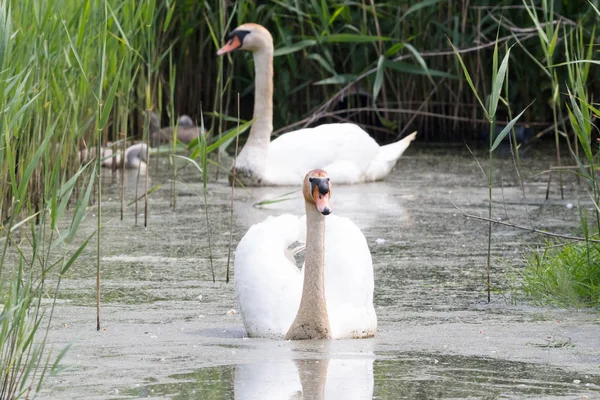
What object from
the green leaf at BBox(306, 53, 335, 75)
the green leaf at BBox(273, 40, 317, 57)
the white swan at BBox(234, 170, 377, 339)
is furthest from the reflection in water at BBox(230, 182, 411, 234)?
the white swan at BBox(234, 170, 377, 339)

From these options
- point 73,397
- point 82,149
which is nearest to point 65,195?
point 73,397

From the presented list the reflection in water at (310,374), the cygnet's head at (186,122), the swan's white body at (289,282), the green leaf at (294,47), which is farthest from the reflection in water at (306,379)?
the cygnet's head at (186,122)

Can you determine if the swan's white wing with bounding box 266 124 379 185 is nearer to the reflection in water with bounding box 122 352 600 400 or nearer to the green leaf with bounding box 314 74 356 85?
the green leaf with bounding box 314 74 356 85

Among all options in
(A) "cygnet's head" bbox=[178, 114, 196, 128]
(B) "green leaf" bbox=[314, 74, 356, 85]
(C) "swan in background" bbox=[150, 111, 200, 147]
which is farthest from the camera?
(A) "cygnet's head" bbox=[178, 114, 196, 128]

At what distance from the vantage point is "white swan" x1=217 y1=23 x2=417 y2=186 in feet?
32.1

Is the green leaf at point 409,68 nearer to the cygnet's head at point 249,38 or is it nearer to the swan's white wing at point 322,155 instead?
the swan's white wing at point 322,155

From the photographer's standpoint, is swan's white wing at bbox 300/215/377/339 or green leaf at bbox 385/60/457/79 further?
green leaf at bbox 385/60/457/79

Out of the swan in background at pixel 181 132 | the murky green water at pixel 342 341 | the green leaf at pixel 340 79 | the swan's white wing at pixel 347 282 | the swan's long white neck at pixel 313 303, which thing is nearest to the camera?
the murky green water at pixel 342 341

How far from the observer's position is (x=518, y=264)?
20.5ft

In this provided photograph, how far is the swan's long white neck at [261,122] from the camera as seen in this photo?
9.71m

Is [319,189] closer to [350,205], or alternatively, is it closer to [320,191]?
[320,191]

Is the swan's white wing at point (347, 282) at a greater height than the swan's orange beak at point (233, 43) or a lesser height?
lesser

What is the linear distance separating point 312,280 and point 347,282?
25 cm

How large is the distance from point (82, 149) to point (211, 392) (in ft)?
20.1
